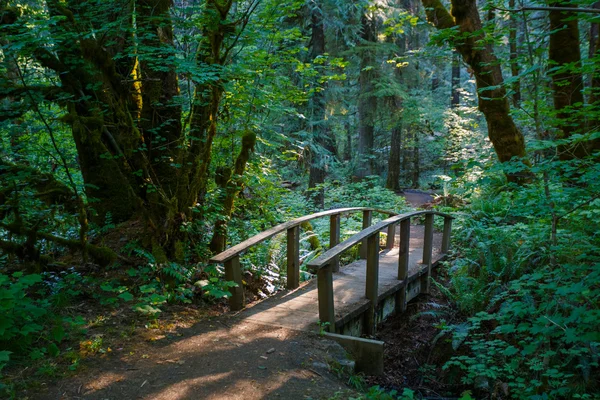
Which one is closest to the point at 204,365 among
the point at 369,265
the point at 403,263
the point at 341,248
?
the point at 341,248

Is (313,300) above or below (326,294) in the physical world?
below

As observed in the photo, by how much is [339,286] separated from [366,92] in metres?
12.7

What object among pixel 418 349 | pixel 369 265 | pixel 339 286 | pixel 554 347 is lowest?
pixel 418 349

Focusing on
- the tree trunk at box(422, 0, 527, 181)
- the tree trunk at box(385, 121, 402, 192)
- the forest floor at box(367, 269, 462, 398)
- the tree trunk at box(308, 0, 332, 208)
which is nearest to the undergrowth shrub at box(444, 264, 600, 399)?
the forest floor at box(367, 269, 462, 398)

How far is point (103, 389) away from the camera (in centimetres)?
316

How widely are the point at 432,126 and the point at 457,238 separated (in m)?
12.1

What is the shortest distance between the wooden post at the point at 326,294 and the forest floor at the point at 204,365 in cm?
28

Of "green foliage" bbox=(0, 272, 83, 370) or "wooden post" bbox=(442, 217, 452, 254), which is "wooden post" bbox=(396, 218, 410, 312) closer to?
"wooden post" bbox=(442, 217, 452, 254)

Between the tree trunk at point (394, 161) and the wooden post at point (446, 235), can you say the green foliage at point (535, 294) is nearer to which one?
the wooden post at point (446, 235)

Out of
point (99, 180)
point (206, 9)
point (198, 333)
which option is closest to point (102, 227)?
point (99, 180)

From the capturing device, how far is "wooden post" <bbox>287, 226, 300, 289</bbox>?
5973 millimetres

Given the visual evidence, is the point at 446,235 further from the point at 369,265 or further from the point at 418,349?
the point at 369,265

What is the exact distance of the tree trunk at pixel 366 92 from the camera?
16.5m

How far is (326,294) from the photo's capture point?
451 centimetres
